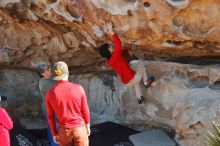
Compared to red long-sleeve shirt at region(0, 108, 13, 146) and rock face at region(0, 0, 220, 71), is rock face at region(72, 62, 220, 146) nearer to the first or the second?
rock face at region(0, 0, 220, 71)

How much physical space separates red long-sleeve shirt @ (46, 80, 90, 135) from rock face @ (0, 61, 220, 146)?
179cm

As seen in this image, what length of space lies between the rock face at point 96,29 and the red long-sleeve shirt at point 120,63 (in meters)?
0.17

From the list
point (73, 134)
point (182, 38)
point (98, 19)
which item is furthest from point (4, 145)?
point (182, 38)

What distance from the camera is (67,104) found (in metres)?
5.56

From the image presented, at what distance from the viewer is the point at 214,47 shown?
7.06 m

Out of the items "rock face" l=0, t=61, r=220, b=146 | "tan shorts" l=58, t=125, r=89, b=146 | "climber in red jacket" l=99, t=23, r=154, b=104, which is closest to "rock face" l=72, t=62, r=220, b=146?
"rock face" l=0, t=61, r=220, b=146

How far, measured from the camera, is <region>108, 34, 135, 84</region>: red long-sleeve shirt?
7.29m

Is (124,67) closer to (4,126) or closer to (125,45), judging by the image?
(125,45)

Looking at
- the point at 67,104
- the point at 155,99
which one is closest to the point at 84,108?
the point at 67,104

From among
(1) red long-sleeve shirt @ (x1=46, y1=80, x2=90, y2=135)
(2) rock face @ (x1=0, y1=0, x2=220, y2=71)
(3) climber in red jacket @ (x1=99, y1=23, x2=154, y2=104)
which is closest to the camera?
(1) red long-sleeve shirt @ (x1=46, y1=80, x2=90, y2=135)

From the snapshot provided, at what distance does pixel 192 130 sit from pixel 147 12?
170 centimetres

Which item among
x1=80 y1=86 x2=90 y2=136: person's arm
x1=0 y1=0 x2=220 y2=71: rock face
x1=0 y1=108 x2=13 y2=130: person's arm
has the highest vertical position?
Answer: x1=0 y1=0 x2=220 y2=71: rock face

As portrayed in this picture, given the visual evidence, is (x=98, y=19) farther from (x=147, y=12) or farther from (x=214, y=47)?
(x=214, y=47)

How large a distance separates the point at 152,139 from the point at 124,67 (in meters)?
1.13
